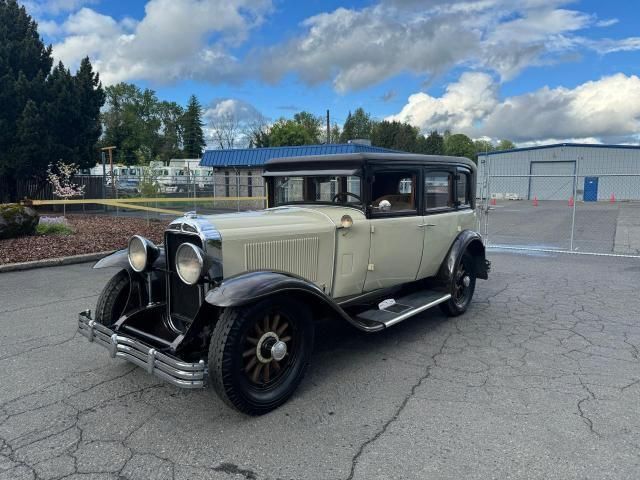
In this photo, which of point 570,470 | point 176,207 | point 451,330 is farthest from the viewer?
point 176,207

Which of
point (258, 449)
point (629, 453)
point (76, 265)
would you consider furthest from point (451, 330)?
point (76, 265)

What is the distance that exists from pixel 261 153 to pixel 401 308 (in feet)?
78.9

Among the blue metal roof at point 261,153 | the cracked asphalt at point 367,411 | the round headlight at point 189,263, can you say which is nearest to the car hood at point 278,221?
the round headlight at point 189,263

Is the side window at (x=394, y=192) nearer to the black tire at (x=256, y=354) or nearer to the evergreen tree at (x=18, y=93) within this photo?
the black tire at (x=256, y=354)

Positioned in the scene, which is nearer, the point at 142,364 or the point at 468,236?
the point at 142,364

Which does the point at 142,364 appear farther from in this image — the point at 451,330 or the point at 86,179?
the point at 86,179

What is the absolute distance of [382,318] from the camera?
4.27m

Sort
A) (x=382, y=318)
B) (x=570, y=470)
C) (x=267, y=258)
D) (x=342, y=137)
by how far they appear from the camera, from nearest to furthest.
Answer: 1. (x=570, y=470)
2. (x=267, y=258)
3. (x=382, y=318)
4. (x=342, y=137)

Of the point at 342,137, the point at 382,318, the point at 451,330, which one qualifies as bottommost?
the point at 451,330

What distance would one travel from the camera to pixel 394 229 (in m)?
4.58

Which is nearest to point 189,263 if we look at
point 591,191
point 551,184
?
point 591,191

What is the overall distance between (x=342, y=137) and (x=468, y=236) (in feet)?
249

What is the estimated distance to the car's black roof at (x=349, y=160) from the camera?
4.38 meters

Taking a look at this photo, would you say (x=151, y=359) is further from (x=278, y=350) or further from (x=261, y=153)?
(x=261, y=153)
